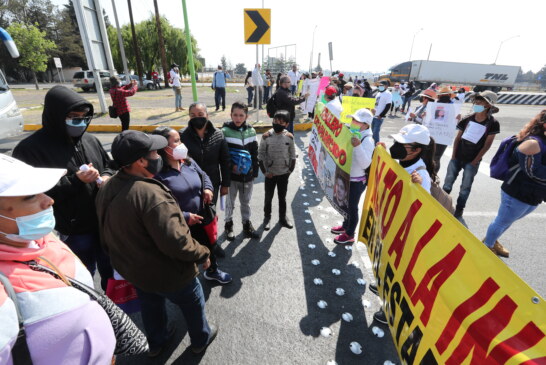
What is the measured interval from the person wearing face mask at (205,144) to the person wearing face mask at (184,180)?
48 cm

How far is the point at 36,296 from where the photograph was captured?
3.18ft

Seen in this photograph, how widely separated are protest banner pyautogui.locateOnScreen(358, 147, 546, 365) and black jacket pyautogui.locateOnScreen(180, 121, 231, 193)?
74.4 inches

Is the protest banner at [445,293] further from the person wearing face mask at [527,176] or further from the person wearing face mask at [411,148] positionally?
the person wearing face mask at [527,176]

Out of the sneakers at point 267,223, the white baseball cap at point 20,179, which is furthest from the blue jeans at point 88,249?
the sneakers at point 267,223

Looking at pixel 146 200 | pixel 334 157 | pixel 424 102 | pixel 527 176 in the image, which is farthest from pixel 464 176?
pixel 146 200

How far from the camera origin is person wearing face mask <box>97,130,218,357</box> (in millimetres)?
1554

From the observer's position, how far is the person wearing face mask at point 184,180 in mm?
2281

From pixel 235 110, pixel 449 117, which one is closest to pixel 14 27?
pixel 235 110

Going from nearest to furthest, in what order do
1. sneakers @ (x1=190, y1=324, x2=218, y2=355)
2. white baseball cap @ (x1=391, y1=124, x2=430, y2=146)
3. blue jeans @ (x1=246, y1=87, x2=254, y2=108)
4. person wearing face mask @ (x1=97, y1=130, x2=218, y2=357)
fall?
1. person wearing face mask @ (x1=97, y1=130, x2=218, y2=357)
2. sneakers @ (x1=190, y1=324, x2=218, y2=355)
3. white baseball cap @ (x1=391, y1=124, x2=430, y2=146)
4. blue jeans @ (x1=246, y1=87, x2=254, y2=108)

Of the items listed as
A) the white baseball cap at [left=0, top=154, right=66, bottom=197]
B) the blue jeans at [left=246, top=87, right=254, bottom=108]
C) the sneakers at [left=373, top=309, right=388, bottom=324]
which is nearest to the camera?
the white baseball cap at [left=0, top=154, right=66, bottom=197]

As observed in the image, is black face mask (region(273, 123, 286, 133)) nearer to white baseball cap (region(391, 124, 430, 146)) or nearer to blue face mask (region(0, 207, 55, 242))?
white baseball cap (region(391, 124, 430, 146))

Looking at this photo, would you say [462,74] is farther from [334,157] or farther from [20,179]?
[20,179]

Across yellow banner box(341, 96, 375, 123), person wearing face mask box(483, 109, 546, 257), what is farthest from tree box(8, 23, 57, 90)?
person wearing face mask box(483, 109, 546, 257)

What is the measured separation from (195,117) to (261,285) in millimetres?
2010
